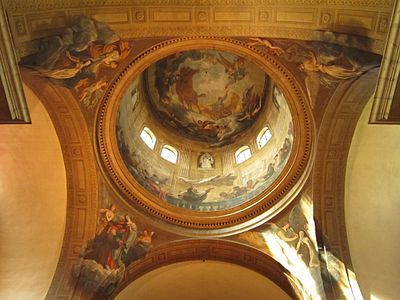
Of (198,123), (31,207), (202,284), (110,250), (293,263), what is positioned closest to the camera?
(31,207)

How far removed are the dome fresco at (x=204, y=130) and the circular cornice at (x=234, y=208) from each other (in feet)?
1.36

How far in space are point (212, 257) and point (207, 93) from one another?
20.2ft

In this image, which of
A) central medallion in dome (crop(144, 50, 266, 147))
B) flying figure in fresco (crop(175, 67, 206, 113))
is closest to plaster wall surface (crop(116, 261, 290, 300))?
central medallion in dome (crop(144, 50, 266, 147))

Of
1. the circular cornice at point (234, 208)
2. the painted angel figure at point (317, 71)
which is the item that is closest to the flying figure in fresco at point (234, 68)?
the circular cornice at point (234, 208)

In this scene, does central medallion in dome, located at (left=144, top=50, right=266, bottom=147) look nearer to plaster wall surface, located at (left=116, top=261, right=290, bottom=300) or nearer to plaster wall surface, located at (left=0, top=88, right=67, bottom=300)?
plaster wall surface, located at (left=0, top=88, right=67, bottom=300)

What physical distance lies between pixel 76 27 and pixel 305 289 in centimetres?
915

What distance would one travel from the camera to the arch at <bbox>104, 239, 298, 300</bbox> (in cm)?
1215

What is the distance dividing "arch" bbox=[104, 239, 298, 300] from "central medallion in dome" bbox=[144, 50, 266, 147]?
4623mm

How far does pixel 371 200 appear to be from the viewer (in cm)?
1091

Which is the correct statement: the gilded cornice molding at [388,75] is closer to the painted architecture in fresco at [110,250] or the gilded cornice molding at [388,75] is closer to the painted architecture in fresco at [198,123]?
the painted architecture in fresco at [198,123]

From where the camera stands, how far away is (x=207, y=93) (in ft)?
50.0

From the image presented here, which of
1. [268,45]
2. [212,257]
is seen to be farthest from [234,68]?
[212,257]

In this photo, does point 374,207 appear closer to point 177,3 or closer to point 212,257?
point 212,257

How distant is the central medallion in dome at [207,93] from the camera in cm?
1408
